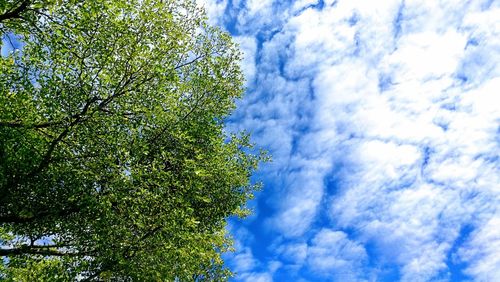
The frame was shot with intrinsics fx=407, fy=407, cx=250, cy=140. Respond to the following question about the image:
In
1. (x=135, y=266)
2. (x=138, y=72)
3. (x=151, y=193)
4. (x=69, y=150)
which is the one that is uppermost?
(x=138, y=72)

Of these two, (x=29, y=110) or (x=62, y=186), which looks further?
(x=62, y=186)

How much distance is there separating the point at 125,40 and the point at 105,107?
329cm

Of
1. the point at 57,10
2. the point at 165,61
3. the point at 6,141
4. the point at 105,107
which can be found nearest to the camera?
the point at 57,10

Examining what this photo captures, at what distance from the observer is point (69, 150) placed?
19.0 m

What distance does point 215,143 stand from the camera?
2598 cm

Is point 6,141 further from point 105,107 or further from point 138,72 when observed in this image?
point 138,72

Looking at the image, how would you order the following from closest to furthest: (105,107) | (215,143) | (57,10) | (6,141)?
(57,10) → (6,141) → (105,107) → (215,143)

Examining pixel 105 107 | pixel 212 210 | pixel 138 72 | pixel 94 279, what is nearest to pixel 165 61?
pixel 138 72

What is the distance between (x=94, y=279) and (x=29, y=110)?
9.70 m

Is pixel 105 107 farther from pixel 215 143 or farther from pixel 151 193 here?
pixel 215 143

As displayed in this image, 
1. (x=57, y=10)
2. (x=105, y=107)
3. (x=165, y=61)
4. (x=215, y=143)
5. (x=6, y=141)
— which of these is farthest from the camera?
(x=215, y=143)

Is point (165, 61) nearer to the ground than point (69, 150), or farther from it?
farther from it

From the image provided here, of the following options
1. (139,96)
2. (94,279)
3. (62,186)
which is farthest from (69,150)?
(94,279)

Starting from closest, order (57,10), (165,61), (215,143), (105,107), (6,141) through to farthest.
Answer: (57,10), (6,141), (105,107), (165,61), (215,143)
